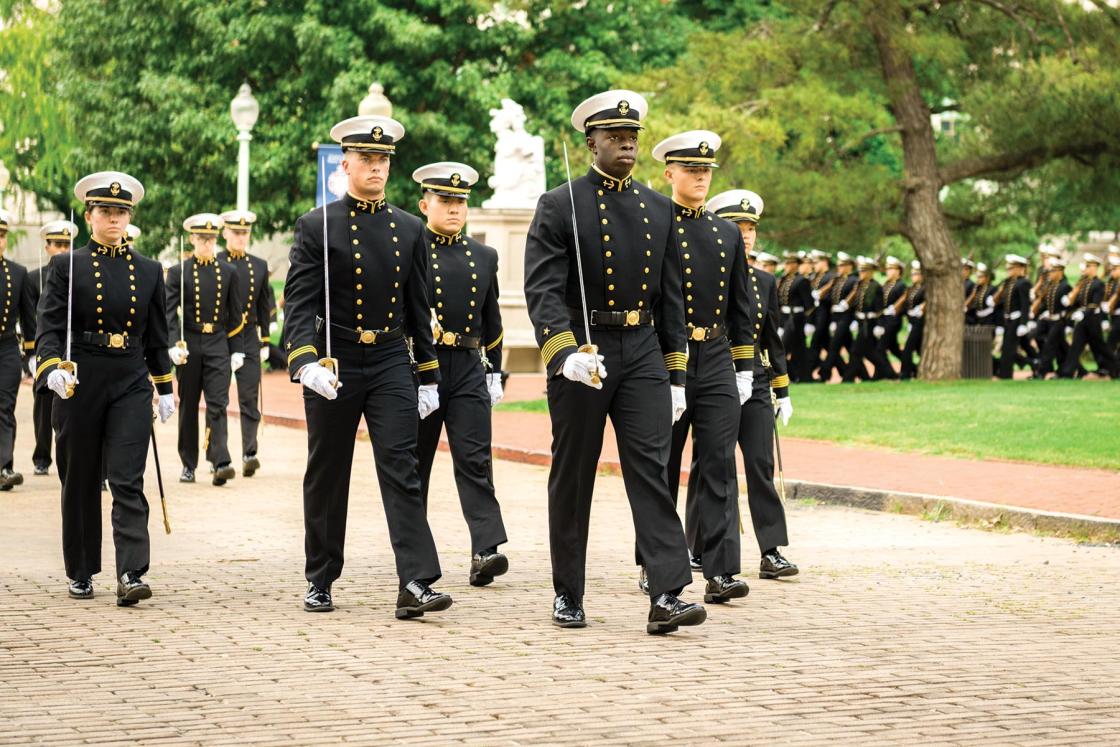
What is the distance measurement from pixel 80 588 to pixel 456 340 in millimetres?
2427

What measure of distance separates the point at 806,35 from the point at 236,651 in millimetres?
18908

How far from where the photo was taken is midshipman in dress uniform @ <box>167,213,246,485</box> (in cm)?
1503

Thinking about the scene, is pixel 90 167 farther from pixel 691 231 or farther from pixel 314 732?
pixel 314 732

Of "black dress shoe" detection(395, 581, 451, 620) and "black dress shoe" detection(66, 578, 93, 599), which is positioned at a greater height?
"black dress shoe" detection(395, 581, 451, 620)

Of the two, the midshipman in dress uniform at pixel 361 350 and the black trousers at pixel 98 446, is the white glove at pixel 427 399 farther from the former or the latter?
the black trousers at pixel 98 446

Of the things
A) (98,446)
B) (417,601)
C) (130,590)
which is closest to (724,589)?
(417,601)

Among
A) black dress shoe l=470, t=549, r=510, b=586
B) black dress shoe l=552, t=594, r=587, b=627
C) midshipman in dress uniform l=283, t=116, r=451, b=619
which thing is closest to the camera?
black dress shoe l=552, t=594, r=587, b=627

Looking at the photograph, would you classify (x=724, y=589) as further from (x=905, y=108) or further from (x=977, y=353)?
(x=977, y=353)

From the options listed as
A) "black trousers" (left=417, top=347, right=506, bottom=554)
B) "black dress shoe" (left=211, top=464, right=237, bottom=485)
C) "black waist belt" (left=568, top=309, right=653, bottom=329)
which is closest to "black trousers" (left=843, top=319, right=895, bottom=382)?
"black dress shoe" (left=211, top=464, right=237, bottom=485)

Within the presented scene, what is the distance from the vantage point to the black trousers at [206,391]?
15.0 metres

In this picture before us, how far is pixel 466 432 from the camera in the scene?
10.1 metres

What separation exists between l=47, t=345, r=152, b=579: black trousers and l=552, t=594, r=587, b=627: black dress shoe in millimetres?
2132

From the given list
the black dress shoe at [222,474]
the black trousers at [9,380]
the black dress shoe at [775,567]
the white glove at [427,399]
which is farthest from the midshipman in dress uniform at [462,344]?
the black trousers at [9,380]

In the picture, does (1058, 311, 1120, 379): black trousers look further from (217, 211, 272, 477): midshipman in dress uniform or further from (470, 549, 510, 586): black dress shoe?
(470, 549, 510, 586): black dress shoe
